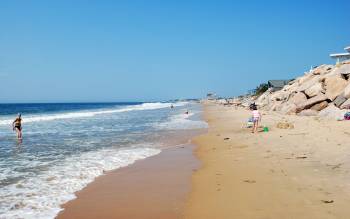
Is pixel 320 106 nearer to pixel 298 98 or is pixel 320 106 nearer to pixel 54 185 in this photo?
pixel 298 98

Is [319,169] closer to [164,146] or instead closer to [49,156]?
[164,146]

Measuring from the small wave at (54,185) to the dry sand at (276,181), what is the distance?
267 centimetres

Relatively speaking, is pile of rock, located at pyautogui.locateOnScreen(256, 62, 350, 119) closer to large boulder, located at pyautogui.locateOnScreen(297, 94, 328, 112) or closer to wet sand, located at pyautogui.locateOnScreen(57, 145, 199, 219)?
large boulder, located at pyautogui.locateOnScreen(297, 94, 328, 112)

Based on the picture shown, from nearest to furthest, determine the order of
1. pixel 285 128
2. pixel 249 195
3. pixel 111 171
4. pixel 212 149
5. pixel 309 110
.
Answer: pixel 249 195 < pixel 111 171 < pixel 212 149 < pixel 285 128 < pixel 309 110

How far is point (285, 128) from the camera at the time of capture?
1819cm

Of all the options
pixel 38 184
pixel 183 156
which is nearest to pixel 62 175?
pixel 38 184

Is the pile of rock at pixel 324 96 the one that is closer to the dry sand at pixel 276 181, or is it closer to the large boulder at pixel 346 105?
the large boulder at pixel 346 105

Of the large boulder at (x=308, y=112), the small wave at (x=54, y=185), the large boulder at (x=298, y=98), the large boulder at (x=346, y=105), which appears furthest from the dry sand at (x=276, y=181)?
the large boulder at (x=298, y=98)

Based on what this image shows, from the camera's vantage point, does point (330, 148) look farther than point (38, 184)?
Yes

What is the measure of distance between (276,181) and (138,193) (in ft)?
9.94

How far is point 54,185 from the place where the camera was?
8477 millimetres

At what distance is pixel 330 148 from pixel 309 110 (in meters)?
16.6

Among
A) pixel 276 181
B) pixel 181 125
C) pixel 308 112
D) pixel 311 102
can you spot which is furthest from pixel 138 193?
pixel 311 102

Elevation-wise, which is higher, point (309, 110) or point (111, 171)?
point (309, 110)
